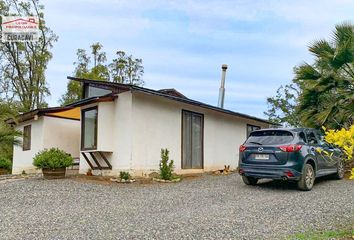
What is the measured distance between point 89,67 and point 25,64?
19.6 ft

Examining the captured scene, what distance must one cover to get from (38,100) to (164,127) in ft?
69.9

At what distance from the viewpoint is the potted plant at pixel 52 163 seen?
1163 centimetres

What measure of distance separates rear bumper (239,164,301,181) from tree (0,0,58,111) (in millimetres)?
24327

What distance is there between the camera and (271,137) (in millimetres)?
9766

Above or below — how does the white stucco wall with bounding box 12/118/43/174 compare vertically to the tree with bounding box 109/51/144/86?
below

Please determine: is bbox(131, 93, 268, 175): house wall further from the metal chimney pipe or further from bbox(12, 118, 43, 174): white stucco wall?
bbox(12, 118, 43, 174): white stucco wall

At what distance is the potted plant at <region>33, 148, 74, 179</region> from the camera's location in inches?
458

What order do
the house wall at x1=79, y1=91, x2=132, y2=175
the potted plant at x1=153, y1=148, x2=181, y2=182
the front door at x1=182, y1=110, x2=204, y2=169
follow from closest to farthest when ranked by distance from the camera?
the potted plant at x1=153, y1=148, x2=181, y2=182 → the house wall at x1=79, y1=91, x2=132, y2=175 → the front door at x1=182, y1=110, x2=204, y2=169

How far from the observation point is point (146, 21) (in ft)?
50.3

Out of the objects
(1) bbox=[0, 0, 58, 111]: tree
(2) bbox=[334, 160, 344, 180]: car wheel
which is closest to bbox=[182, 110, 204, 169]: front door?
(2) bbox=[334, 160, 344, 180]: car wheel

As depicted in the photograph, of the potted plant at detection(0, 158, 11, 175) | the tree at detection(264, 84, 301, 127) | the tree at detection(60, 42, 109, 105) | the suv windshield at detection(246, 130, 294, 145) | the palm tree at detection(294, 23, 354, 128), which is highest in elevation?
the tree at detection(60, 42, 109, 105)

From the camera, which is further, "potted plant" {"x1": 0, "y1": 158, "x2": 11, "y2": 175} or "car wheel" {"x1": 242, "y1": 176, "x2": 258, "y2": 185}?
"potted plant" {"x1": 0, "y1": 158, "x2": 11, "y2": 175}

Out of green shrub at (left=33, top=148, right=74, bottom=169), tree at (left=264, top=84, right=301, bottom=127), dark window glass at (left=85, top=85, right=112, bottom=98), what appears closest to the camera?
green shrub at (left=33, top=148, right=74, bottom=169)

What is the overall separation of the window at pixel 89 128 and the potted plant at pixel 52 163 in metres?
1.25
